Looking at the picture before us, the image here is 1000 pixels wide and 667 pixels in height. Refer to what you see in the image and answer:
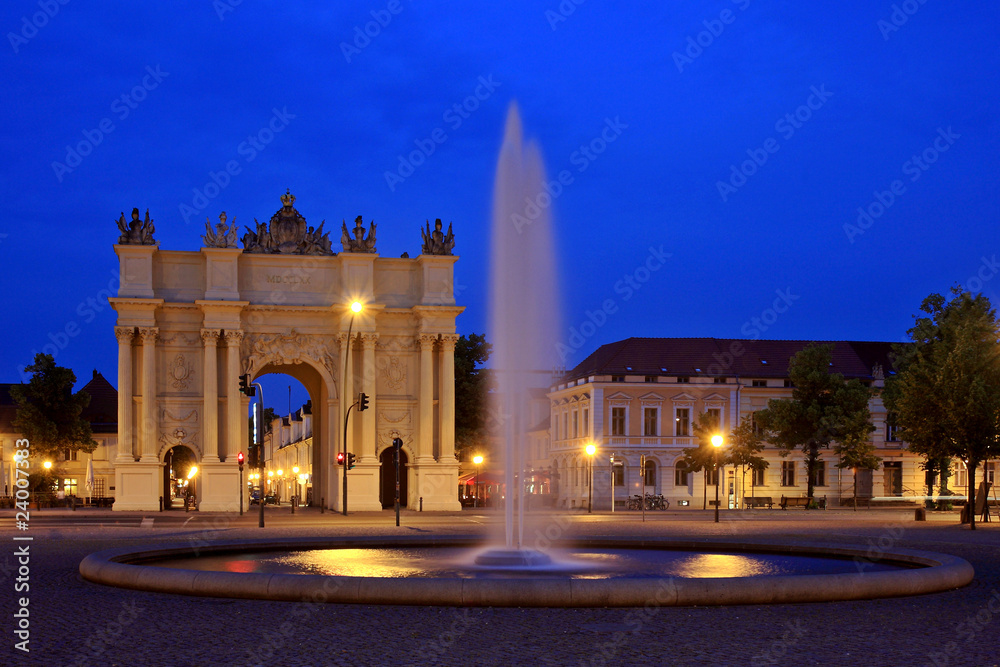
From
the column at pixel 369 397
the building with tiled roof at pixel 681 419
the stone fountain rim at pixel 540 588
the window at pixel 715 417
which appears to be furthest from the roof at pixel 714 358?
the stone fountain rim at pixel 540 588

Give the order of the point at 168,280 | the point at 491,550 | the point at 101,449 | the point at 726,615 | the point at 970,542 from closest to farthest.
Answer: the point at 726,615 → the point at 491,550 → the point at 970,542 → the point at 168,280 → the point at 101,449

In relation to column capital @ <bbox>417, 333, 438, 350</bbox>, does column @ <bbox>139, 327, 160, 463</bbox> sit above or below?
below

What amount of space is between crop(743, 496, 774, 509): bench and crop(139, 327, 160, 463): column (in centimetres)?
3526

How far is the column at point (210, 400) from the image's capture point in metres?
54.2

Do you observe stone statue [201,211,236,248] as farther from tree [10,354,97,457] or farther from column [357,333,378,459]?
tree [10,354,97,457]

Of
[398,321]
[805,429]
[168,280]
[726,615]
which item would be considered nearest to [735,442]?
[805,429]

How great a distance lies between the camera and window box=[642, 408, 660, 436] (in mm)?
73375

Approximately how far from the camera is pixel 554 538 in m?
25.3

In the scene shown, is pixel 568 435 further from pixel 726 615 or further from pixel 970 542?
pixel 726 615

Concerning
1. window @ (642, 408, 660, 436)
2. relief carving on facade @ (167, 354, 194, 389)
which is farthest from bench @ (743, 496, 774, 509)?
relief carving on facade @ (167, 354, 194, 389)

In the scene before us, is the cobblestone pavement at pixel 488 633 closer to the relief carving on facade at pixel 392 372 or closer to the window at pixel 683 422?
the relief carving on facade at pixel 392 372

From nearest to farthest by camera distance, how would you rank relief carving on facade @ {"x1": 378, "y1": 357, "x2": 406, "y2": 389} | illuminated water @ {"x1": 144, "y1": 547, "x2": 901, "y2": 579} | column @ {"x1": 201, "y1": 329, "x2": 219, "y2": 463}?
illuminated water @ {"x1": 144, "y1": 547, "x2": 901, "y2": 579} < column @ {"x1": 201, "y1": 329, "x2": 219, "y2": 463} < relief carving on facade @ {"x1": 378, "y1": 357, "x2": 406, "y2": 389}

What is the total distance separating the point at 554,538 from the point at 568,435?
179 feet

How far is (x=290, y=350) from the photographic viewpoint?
56.0 m
